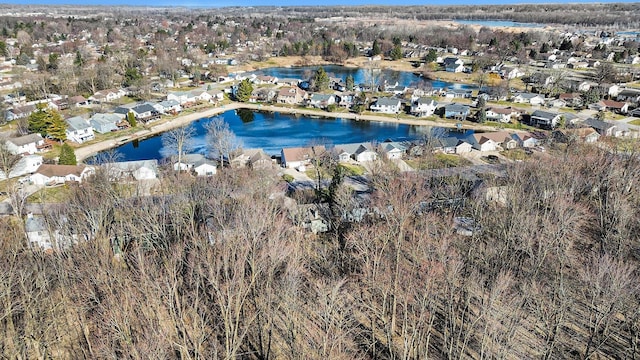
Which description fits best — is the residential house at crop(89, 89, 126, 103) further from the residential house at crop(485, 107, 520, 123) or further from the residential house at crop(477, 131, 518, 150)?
the residential house at crop(485, 107, 520, 123)

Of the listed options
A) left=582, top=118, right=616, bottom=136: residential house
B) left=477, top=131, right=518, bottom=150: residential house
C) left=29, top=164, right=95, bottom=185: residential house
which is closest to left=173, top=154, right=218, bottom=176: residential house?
left=29, top=164, right=95, bottom=185: residential house

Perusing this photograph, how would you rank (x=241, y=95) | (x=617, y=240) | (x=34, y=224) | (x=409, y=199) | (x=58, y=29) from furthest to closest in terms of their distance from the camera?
1. (x=58, y=29)
2. (x=241, y=95)
3. (x=34, y=224)
4. (x=409, y=199)
5. (x=617, y=240)

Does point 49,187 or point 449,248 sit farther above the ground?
point 449,248

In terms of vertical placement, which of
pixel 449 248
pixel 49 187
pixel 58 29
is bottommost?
pixel 49 187

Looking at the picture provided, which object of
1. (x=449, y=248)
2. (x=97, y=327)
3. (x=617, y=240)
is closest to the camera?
(x=97, y=327)

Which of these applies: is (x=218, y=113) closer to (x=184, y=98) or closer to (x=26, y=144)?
(x=184, y=98)

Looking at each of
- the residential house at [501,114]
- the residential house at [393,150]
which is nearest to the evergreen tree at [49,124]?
the residential house at [393,150]

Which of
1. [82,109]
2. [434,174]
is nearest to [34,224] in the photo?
[434,174]

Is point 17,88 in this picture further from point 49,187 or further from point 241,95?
point 49,187
